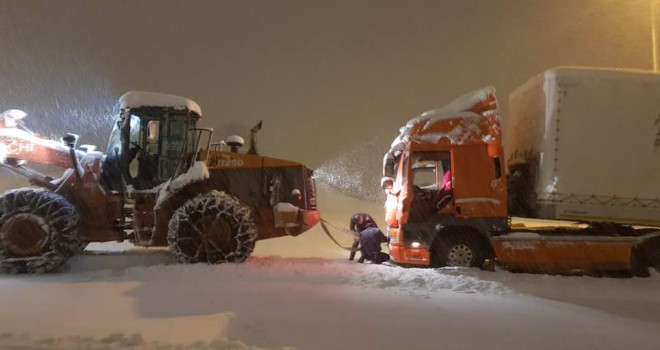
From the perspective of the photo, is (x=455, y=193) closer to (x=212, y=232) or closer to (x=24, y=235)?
(x=212, y=232)

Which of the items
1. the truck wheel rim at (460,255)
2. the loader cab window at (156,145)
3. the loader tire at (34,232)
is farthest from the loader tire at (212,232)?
the truck wheel rim at (460,255)

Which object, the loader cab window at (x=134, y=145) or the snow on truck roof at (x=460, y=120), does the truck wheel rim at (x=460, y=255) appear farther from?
the loader cab window at (x=134, y=145)

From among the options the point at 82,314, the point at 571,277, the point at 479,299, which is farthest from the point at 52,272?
the point at 571,277

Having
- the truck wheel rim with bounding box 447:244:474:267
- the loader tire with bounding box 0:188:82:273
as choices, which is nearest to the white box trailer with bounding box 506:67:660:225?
the truck wheel rim with bounding box 447:244:474:267

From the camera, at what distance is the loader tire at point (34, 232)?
786 centimetres

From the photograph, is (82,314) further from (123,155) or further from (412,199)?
(412,199)

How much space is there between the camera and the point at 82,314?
5.10 meters

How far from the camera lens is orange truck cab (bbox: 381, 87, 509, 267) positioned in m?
8.77

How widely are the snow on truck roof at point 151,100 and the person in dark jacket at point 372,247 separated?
13.4 feet

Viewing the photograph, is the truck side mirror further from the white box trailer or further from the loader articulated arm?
the loader articulated arm

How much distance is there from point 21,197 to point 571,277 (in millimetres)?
9074

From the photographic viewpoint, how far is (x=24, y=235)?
800 centimetres

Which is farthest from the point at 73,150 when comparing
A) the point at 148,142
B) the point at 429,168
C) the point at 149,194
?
the point at 429,168

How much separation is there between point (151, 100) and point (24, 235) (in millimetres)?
2978
